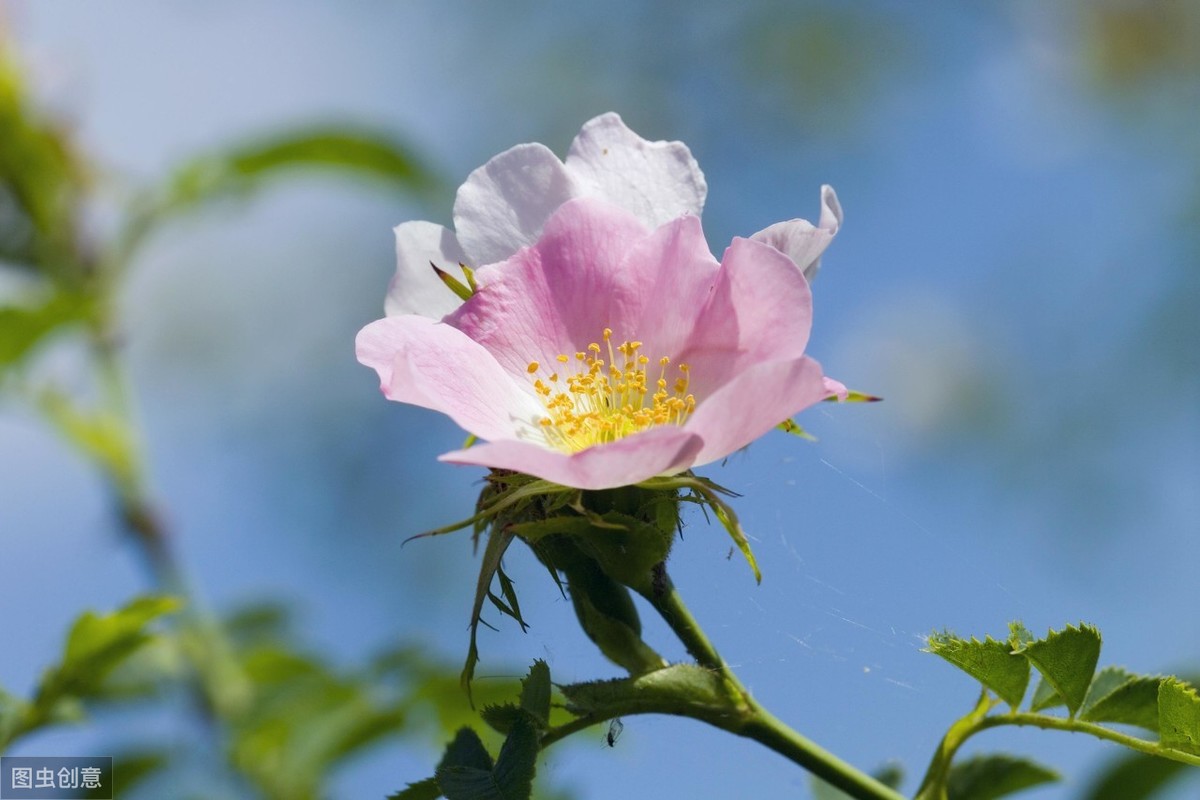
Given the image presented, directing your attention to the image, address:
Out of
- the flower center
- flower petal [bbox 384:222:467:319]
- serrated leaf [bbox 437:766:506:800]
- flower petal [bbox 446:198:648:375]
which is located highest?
flower petal [bbox 384:222:467:319]

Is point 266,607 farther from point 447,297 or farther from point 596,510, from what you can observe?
point 596,510

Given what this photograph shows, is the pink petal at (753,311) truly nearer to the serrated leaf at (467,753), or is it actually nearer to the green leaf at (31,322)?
the serrated leaf at (467,753)

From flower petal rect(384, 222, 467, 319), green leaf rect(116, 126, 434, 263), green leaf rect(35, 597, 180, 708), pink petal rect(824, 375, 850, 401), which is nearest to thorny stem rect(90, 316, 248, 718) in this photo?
green leaf rect(116, 126, 434, 263)

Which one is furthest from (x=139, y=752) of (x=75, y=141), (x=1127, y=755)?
(x=1127, y=755)

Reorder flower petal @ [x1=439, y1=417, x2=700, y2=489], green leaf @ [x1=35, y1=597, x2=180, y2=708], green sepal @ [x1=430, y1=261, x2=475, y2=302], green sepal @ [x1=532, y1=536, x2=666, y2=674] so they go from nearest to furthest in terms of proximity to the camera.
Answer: flower petal @ [x1=439, y1=417, x2=700, y2=489]
green sepal @ [x1=532, y1=536, x2=666, y2=674]
green sepal @ [x1=430, y1=261, x2=475, y2=302]
green leaf @ [x1=35, y1=597, x2=180, y2=708]

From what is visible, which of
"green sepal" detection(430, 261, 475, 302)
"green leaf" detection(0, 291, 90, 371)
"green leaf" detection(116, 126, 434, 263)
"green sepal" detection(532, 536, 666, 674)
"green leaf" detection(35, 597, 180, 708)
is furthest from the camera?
"green leaf" detection(116, 126, 434, 263)

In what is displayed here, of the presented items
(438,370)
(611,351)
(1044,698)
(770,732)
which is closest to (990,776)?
(1044,698)

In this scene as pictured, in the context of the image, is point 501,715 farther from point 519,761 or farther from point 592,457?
point 592,457

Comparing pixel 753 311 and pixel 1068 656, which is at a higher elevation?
pixel 753 311

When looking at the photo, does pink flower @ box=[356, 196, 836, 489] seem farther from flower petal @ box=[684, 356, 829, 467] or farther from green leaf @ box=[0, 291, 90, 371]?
green leaf @ box=[0, 291, 90, 371]
